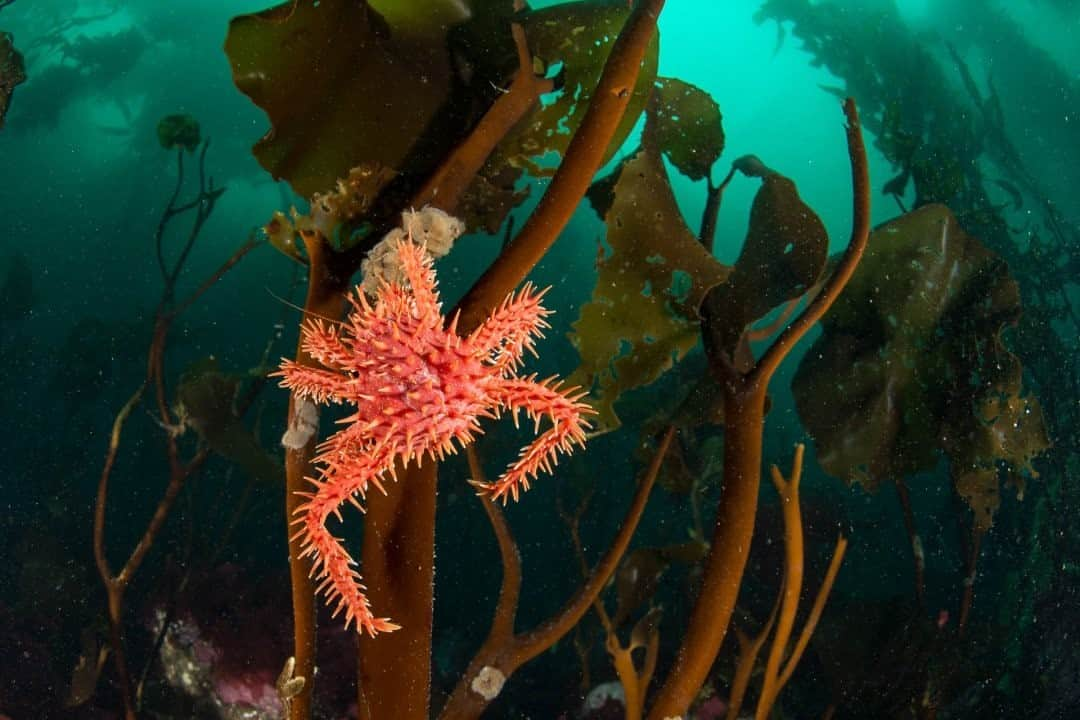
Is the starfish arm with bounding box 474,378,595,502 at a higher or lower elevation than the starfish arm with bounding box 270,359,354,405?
higher

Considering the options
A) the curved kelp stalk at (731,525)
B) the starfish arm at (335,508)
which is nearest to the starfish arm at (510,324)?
the starfish arm at (335,508)

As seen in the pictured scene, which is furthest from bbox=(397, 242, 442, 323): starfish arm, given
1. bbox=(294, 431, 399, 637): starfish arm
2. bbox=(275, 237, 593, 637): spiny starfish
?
bbox=(294, 431, 399, 637): starfish arm

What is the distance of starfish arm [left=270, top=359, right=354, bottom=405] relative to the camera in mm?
1578

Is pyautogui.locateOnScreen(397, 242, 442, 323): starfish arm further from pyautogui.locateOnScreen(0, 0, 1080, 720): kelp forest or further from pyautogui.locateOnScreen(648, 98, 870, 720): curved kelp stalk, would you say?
pyautogui.locateOnScreen(648, 98, 870, 720): curved kelp stalk

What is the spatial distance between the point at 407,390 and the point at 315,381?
285 millimetres

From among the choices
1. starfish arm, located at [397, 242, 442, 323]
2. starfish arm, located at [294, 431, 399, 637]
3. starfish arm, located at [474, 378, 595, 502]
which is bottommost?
starfish arm, located at [294, 431, 399, 637]

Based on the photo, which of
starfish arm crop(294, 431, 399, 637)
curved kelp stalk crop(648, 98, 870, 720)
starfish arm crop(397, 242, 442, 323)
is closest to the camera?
starfish arm crop(294, 431, 399, 637)

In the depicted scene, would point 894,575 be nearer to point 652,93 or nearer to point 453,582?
point 453,582

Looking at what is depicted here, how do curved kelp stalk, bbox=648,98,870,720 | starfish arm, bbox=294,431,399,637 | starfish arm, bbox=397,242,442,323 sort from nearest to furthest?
starfish arm, bbox=294,431,399,637 < starfish arm, bbox=397,242,442,323 < curved kelp stalk, bbox=648,98,870,720

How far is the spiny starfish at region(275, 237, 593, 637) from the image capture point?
1481 millimetres

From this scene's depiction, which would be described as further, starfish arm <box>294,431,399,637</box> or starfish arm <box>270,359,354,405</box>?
starfish arm <box>270,359,354,405</box>

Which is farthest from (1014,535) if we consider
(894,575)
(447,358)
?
(447,358)

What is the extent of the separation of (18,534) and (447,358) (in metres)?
11.7

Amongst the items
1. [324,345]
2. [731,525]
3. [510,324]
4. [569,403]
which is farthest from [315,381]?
[731,525]
